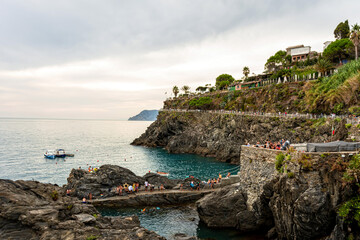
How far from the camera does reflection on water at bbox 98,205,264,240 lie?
→ 22.5 metres

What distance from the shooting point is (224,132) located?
73250 millimetres

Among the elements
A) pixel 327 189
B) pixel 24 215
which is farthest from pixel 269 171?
pixel 24 215

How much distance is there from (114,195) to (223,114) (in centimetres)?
5299

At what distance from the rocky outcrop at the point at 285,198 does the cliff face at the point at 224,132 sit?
13.7 m

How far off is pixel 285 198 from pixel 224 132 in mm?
56111

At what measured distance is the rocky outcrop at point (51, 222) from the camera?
1348cm

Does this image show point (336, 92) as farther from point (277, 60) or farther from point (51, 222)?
point (277, 60)

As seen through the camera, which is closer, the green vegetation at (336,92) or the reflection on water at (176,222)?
the reflection on water at (176,222)

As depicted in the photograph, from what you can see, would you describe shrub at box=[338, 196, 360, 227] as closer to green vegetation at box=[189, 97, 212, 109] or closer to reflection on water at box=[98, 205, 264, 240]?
reflection on water at box=[98, 205, 264, 240]

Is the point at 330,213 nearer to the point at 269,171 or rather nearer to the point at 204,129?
the point at 269,171

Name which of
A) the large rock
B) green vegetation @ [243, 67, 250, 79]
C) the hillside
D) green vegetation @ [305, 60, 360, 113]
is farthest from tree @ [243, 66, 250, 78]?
the large rock

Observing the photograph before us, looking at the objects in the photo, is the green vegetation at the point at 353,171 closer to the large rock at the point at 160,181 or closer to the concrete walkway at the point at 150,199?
the concrete walkway at the point at 150,199

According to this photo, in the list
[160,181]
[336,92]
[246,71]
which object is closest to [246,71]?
[246,71]

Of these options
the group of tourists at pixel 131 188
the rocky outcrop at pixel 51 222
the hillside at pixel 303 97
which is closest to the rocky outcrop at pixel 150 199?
the group of tourists at pixel 131 188
